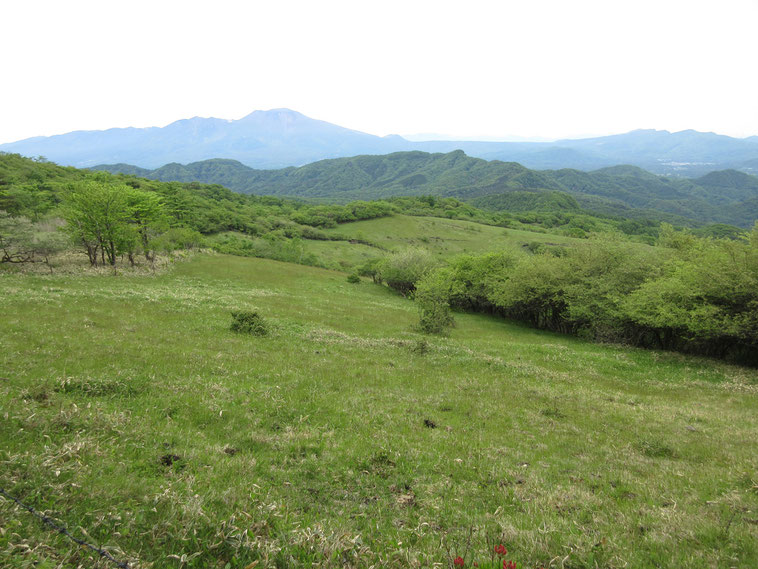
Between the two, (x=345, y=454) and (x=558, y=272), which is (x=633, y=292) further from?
(x=345, y=454)

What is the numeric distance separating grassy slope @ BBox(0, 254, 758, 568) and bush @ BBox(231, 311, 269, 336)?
198cm

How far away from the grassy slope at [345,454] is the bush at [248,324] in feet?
6.51

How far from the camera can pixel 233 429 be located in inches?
402

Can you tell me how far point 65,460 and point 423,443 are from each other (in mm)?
8363

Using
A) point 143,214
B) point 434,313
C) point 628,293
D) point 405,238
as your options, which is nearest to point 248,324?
point 434,313

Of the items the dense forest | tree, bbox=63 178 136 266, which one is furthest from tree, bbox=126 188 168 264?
tree, bbox=63 178 136 266

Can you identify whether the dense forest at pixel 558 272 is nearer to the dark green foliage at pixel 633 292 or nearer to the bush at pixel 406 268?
the dark green foliage at pixel 633 292

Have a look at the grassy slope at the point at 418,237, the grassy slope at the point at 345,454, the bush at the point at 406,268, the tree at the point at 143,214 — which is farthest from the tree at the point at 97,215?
the grassy slope at the point at 418,237

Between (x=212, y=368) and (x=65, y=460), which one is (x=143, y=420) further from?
(x=212, y=368)

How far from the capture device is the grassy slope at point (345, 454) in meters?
5.54

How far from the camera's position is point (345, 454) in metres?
9.30

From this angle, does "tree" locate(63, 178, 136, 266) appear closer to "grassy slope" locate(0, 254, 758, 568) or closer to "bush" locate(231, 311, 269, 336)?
"grassy slope" locate(0, 254, 758, 568)

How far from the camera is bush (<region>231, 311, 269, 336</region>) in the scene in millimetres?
23719

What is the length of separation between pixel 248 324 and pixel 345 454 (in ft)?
55.1
